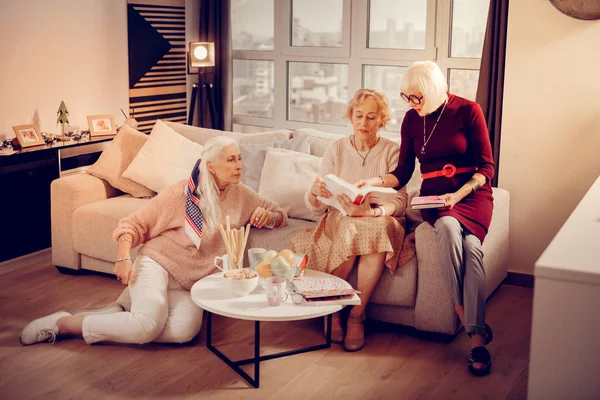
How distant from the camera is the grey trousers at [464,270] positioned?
3.21 m

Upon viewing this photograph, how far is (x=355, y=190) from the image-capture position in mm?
3365

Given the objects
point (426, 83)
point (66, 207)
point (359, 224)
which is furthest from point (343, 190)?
point (66, 207)

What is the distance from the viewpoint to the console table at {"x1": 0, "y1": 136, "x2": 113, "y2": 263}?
4.52 metres

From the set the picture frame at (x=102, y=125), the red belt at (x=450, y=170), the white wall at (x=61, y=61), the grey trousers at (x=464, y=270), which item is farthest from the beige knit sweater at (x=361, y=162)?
the white wall at (x=61, y=61)

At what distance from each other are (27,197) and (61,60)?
1145mm

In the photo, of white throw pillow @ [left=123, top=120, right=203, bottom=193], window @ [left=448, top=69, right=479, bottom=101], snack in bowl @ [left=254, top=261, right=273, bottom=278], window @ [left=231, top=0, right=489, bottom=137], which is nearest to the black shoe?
snack in bowl @ [left=254, top=261, right=273, bottom=278]

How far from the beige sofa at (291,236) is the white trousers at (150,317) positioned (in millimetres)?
541

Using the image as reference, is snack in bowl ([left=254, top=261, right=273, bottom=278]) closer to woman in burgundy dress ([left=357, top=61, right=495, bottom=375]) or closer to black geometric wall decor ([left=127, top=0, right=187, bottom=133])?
Answer: woman in burgundy dress ([left=357, top=61, right=495, bottom=375])

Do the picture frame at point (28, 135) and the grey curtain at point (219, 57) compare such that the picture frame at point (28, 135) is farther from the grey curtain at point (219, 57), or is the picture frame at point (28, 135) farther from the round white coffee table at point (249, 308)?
the round white coffee table at point (249, 308)

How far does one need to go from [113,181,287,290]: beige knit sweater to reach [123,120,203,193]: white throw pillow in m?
0.85

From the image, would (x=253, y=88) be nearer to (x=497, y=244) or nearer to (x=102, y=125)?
(x=102, y=125)

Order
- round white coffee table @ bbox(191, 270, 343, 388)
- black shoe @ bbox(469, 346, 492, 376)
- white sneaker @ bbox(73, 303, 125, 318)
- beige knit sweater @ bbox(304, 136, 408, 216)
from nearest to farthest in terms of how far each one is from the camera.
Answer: round white coffee table @ bbox(191, 270, 343, 388)
black shoe @ bbox(469, 346, 492, 376)
white sneaker @ bbox(73, 303, 125, 318)
beige knit sweater @ bbox(304, 136, 408, 216)

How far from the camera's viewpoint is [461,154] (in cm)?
347

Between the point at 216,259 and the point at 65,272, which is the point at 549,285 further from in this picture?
the point at 65,272
